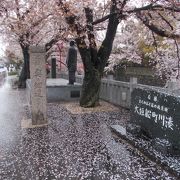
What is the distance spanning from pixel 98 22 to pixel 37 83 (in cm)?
383

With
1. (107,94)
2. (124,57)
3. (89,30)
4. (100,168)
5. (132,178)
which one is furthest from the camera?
(124,57)

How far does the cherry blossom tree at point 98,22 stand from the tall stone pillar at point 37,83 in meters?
2.16

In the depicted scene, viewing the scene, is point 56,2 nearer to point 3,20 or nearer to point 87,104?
point 87,104

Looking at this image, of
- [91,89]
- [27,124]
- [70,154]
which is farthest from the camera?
[91,89]

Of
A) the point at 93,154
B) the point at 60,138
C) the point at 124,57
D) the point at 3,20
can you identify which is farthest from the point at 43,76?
the point at 124,57

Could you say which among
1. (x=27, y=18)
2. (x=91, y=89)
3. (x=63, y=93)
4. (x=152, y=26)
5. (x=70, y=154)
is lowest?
(x=70, y=154)

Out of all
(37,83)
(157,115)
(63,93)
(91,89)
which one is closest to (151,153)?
(157,115)

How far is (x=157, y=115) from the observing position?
643 centimetres

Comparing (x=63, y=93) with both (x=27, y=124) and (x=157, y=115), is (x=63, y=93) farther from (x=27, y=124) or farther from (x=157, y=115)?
(x=157, y=115)

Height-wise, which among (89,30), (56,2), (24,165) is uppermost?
(56,2)

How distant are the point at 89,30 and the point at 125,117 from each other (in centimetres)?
368

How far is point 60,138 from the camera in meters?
7.75

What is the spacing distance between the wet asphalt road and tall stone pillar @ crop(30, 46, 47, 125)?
0.50 metres

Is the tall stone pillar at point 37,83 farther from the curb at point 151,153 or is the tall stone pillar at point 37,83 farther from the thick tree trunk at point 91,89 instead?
the thick tree trunk at point 91,89
